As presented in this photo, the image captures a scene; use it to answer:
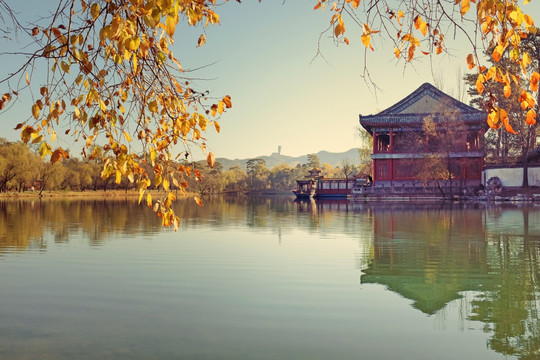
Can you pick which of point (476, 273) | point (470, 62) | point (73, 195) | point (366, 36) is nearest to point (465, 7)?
point (470, 62)

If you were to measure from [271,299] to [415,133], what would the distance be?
119ft

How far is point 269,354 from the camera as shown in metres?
4.11

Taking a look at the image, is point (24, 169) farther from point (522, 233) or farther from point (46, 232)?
point (522, 233)

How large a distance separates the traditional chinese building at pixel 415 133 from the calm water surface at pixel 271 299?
29191 mm

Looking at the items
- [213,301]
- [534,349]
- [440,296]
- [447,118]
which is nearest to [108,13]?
[213,301]

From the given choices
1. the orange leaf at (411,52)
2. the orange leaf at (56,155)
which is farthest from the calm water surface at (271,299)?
the orange leaf at (411,52)

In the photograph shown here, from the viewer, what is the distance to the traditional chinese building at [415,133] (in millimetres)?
39094

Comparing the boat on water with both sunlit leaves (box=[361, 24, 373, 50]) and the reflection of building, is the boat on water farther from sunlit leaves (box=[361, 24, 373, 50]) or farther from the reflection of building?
sunlit leaves (box=[361, 24, 373, 50])

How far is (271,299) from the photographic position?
19.7 feet

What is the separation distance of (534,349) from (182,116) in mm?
3425

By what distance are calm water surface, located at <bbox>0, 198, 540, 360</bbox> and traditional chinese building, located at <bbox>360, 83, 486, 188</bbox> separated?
29191 mm

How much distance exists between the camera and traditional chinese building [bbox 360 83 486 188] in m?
39.1

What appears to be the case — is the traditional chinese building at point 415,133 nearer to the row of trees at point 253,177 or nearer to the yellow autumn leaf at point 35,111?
the row of trees at point 253,177

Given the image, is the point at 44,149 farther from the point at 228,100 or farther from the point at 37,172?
the point at 37,172
